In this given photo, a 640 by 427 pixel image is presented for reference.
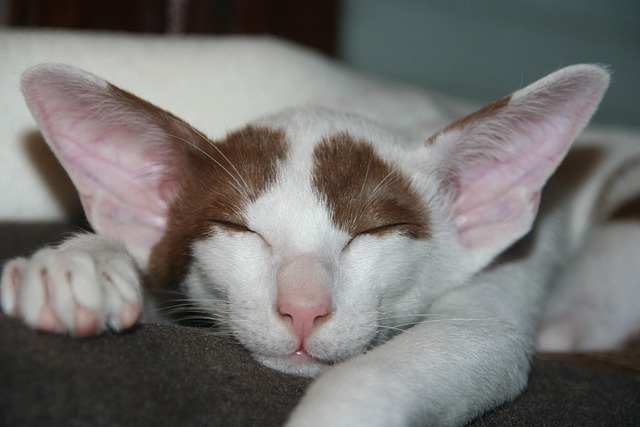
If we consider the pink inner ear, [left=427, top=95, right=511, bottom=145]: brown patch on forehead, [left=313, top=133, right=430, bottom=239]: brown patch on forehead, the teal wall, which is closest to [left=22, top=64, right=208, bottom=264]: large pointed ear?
the pink inner ear

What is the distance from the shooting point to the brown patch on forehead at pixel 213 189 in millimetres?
1108

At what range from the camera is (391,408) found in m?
0.81

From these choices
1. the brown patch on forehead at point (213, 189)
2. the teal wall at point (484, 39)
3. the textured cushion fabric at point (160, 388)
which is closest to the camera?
the textured cushion fabric at point (160, 388)

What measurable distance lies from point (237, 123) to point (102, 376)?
1.02 metres

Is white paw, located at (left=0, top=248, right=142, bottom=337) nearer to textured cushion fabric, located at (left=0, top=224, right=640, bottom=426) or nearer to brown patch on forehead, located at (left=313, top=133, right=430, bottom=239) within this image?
textured cushion fabric, located at (left=0, top=224, right=640, bottom=426)

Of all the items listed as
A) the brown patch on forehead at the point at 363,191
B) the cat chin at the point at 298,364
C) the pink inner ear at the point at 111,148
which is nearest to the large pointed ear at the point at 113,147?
the pink inner ear at the point at 111,148

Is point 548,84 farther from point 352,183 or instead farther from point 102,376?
point 102,376

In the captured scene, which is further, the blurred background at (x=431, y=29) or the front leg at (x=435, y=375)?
the blurred background at (x=431, y=29)

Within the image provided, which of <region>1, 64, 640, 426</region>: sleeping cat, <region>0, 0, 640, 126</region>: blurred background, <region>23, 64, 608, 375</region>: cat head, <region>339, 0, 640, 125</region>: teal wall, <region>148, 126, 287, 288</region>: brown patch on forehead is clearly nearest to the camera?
<region>1, 64, 640, 426</region>: sleeping cat

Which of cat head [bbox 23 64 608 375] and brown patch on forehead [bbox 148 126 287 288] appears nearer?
cat head [bbox 23 64 608 375]

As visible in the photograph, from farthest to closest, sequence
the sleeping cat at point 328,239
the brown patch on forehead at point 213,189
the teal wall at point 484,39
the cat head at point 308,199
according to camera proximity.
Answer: the teal wall at point 484,39 → the brown patch on forehead at point 213,189 → the cat head at point 308,199 → the sleeping cat at point 328,239

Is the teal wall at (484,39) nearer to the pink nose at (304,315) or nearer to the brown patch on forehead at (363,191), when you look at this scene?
the brown patch on forehead at (363,191)

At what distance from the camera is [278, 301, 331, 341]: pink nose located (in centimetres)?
92

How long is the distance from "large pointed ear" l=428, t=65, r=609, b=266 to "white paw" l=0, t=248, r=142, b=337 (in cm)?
63
